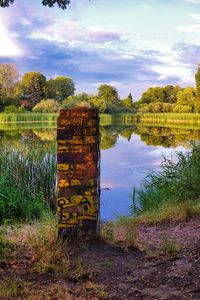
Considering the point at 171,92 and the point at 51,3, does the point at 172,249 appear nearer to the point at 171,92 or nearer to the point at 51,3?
the point at 51,3

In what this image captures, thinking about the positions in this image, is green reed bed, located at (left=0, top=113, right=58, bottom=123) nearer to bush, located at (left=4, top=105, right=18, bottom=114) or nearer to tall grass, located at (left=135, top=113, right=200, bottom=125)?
bush, located at (left=4, top=105, right=18, bottom=114)

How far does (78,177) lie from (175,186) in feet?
13.9

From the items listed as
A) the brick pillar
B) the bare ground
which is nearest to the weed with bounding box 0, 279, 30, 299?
the bare ground

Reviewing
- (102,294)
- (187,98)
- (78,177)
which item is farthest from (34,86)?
(102,294)

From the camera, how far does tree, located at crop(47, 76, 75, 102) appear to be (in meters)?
65.9

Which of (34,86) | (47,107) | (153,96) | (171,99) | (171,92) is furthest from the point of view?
(153,96)

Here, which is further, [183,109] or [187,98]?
[187,98]

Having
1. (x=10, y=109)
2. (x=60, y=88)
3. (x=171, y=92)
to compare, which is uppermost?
(x=171, y=92)

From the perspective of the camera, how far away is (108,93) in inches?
2694

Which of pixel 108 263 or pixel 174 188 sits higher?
pixel 174 188

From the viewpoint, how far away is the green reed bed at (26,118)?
46469 mm

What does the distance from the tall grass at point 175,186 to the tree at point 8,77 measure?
162 feet

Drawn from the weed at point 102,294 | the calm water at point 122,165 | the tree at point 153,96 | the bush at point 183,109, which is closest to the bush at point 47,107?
the bush at point 183,109

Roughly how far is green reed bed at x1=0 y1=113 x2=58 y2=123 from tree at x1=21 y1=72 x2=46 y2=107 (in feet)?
45.0
